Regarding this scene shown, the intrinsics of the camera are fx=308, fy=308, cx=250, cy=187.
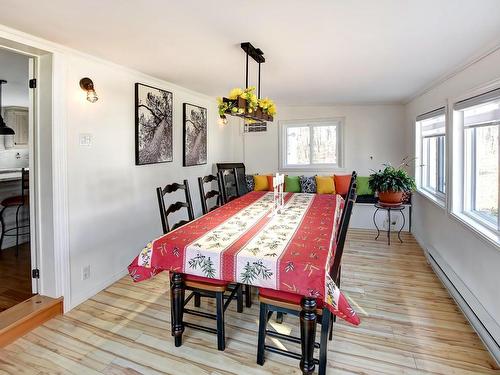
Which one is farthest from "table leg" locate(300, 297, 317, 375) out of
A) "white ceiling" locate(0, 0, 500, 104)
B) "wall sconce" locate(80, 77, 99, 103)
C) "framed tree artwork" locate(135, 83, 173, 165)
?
"framed tree artwork" locate(135, 83, 173, 165)

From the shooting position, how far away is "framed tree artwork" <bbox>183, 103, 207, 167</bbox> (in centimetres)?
422

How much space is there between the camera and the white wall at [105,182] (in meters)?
2.59

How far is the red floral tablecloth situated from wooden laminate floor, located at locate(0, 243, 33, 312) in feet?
5.00

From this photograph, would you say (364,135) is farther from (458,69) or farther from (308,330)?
(308,330)

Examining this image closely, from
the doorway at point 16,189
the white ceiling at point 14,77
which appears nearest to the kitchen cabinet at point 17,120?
the doorway at point 16,189

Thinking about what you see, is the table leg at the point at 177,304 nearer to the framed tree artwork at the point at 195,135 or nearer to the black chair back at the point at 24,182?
the framed tree artwork at the point at 195,135

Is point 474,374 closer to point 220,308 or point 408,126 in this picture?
point 220,308

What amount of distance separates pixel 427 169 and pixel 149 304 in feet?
13.3

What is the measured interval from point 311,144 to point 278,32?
3886mm

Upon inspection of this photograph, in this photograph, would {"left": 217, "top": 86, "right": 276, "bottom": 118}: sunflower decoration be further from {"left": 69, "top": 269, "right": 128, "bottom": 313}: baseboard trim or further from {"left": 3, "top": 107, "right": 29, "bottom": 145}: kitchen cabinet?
{"left": 3, "top": 107, "right": 29, "bottom": 145}: kitchen cabinet

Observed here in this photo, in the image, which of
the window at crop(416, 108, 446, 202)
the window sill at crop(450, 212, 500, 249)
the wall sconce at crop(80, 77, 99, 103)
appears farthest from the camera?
the window at crop(416, 108, 446, 202)

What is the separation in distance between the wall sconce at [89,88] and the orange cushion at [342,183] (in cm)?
397

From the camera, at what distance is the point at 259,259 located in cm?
162

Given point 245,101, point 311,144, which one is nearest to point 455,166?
point 245,101
